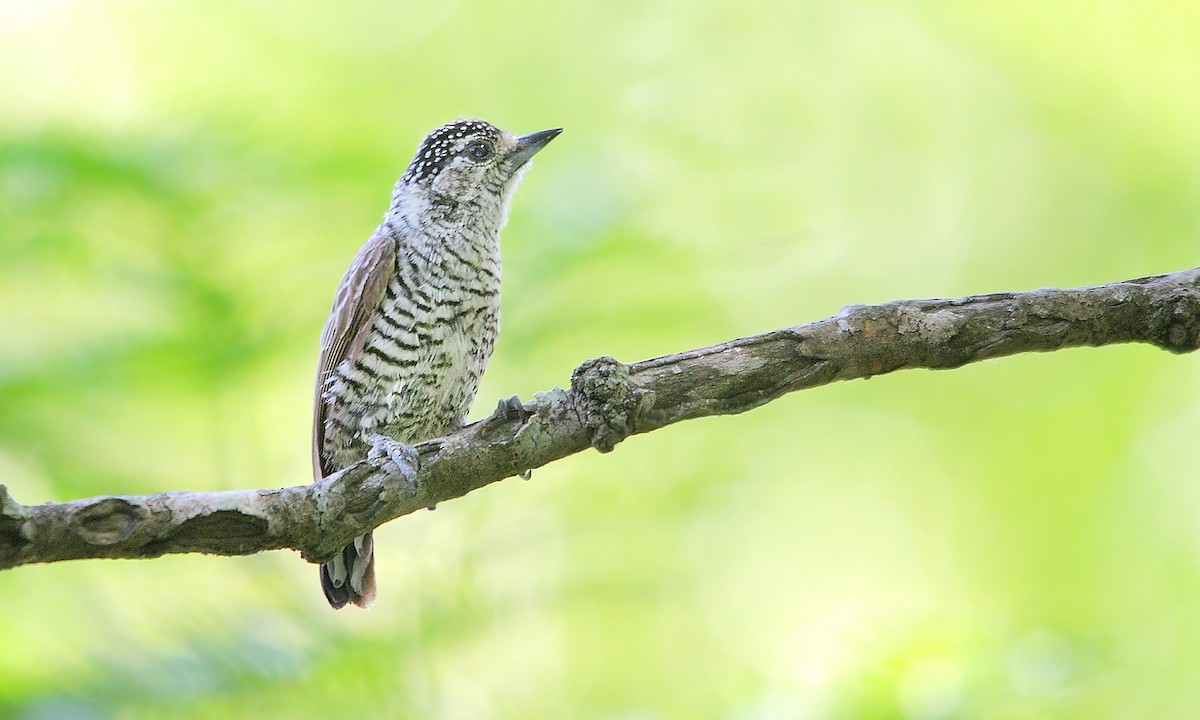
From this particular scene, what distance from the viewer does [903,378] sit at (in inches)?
348

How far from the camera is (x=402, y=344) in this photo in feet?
13.4

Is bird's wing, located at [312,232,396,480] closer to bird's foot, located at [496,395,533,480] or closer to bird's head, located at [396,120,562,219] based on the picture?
bird's head, located at [396,120,562,219]

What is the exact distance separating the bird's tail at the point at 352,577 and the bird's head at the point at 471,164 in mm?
1469

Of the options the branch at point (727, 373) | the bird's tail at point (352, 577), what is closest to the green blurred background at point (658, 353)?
the bird's tail at point (352, 577)

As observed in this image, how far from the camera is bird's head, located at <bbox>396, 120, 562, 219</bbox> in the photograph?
4.57 metres

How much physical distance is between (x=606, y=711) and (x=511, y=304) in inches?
72.8

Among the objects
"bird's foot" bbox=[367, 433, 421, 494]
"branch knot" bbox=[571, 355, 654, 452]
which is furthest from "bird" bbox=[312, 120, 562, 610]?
"branch knot" bbox=[571, 355, 654, 452]

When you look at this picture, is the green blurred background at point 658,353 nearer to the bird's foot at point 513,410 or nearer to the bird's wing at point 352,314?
the bird's wing at point 352,314

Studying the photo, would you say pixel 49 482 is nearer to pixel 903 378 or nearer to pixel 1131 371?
pixel 903 378

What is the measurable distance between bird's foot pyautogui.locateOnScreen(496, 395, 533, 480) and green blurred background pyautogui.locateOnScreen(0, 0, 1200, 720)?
1.15 m

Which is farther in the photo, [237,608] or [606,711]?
[606,711]

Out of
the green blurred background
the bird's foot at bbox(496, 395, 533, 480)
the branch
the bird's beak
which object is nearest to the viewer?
the branch

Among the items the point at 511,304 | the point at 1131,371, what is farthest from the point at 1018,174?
the point at 511,304

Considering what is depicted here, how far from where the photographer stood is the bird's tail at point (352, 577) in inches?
158
